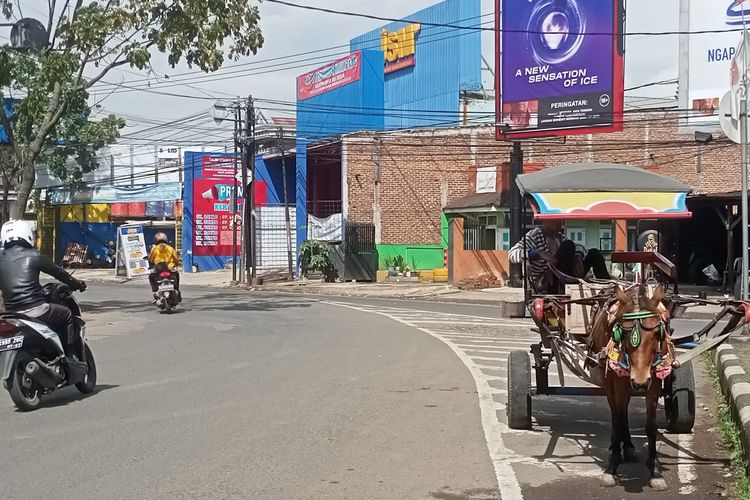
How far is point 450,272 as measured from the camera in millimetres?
32406

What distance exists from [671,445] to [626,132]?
102 ft

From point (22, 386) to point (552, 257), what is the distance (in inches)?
215

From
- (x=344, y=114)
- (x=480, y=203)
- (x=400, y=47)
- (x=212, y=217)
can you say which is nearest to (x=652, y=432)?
(x=480, y=203)

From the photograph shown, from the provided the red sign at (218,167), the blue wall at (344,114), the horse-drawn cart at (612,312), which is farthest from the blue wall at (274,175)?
the horse-drawn cart at (612,312)

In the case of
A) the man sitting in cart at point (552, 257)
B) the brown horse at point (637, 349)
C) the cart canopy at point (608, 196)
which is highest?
the cart canopy at point (608, 196)

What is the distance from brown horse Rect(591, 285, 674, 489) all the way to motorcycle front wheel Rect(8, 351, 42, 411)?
229 inches

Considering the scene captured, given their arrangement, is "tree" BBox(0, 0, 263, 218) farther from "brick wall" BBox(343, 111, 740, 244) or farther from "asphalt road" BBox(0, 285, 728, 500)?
"brick wall" BBox(343, 111, 740, 244)

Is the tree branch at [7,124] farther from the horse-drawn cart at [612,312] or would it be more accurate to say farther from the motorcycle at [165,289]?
the horse-drawn cart at [612,312]

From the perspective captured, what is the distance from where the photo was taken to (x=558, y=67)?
98.4ft

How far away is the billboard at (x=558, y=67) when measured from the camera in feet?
96.1

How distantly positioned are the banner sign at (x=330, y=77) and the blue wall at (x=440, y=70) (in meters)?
1.45

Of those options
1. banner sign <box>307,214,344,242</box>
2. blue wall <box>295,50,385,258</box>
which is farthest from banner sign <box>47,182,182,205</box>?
banner sign <box>307,214,344,242</box>

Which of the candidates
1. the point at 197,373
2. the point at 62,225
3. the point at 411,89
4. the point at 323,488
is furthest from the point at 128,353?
the point at 62,225

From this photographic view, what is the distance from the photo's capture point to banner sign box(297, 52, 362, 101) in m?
→ 39.5
